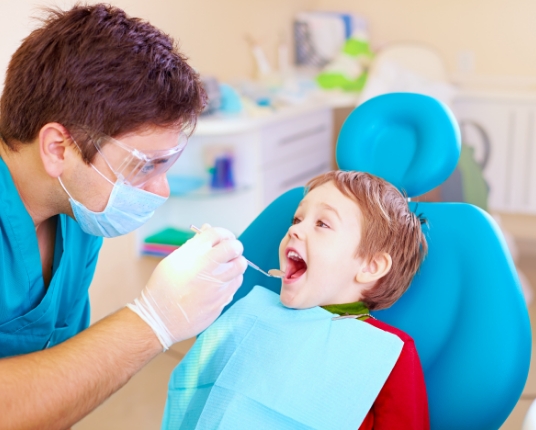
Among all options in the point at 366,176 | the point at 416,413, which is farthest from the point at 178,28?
the point at 416,413

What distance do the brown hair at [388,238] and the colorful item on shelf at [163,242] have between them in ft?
5.09

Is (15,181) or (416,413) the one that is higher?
(15,181)


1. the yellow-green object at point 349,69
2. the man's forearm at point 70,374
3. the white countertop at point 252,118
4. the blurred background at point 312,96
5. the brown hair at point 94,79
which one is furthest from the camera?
the yellow-green object at point 349,69

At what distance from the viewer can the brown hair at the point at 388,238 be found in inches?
51.9

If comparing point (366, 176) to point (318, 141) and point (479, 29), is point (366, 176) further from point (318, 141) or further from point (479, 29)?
point (479, 29)

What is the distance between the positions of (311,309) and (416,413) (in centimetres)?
27

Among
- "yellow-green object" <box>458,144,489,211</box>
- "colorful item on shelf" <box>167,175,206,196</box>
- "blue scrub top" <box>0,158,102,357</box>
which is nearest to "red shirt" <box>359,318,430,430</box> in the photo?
"blue scrub top" <box>0,158,102,357</box>

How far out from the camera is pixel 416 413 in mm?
1165

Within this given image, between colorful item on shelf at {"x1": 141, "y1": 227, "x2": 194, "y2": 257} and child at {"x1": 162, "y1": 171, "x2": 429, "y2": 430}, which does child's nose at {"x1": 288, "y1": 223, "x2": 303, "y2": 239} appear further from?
colorful item on shelf at {"x1": 141, "y1": 227, "x2": 194, "y2": 257}

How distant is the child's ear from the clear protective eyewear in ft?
1.40

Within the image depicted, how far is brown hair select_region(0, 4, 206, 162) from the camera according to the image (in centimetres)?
114

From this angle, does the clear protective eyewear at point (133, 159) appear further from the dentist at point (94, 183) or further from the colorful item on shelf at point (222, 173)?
→ the colorful item on shelf at point (222, 173)

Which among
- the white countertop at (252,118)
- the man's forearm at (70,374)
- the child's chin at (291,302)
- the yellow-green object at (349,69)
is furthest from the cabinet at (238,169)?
the man's forearm at (70,374)

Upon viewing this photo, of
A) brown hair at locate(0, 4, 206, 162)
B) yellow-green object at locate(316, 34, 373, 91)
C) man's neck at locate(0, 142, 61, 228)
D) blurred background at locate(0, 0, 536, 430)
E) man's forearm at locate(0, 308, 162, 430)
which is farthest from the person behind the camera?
yellow-green object at locate(316, 34, 373, 91)
